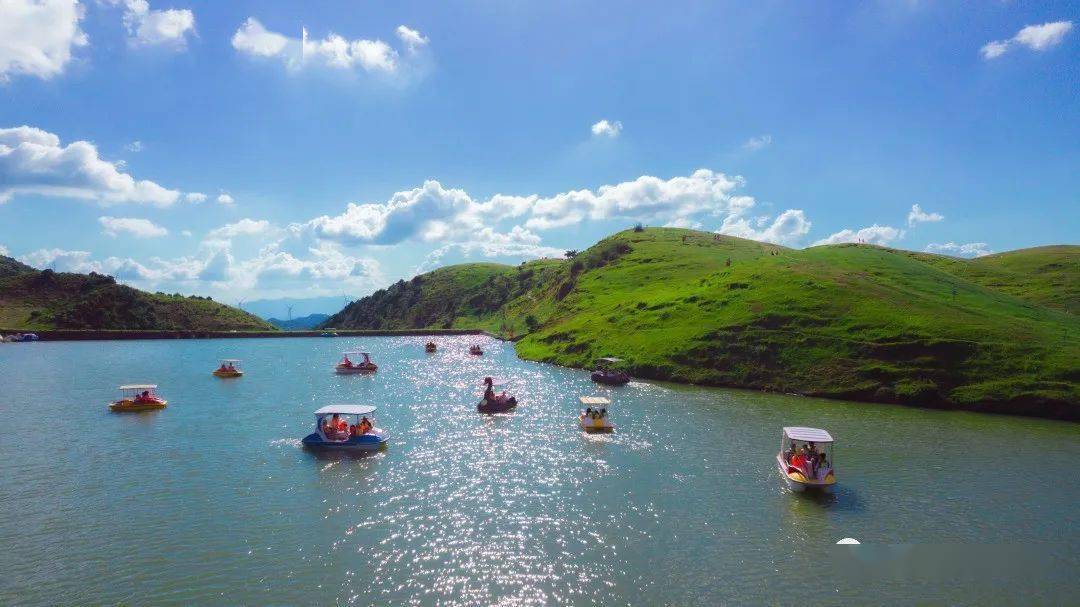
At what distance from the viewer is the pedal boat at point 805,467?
36.0 meters

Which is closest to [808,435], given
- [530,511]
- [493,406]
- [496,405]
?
[530,511]

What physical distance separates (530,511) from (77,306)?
20156 cm

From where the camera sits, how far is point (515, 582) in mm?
24938

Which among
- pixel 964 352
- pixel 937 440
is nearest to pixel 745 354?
pixel 964 352

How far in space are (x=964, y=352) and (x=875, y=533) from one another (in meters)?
52.9

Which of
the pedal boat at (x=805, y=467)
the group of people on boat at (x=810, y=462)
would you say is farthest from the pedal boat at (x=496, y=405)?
the group of people on boat at (x=810, y=462)

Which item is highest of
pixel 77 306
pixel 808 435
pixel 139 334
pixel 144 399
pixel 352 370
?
pixel 77 306

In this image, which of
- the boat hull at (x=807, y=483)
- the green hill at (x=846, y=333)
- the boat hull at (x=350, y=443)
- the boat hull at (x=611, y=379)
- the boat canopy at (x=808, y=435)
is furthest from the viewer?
the boat hull at (x=611, y=379)

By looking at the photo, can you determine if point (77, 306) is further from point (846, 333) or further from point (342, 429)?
point (846, 333)

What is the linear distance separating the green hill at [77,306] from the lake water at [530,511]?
461 ft

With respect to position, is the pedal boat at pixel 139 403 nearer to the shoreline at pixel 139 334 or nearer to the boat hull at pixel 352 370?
the boat hull at pixel 352 370

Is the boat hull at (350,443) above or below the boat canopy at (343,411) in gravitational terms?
below

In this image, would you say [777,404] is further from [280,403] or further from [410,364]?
[410,364]

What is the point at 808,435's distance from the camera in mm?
38344
